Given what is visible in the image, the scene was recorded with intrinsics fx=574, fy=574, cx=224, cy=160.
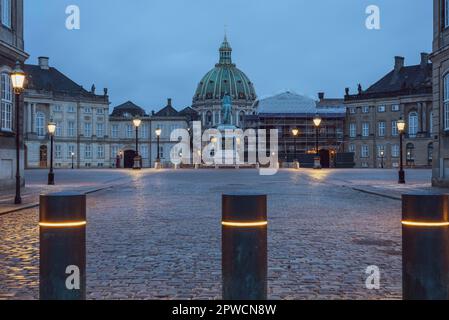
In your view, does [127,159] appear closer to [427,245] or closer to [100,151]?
[100,151]

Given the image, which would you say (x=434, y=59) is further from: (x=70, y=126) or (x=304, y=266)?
(x=70, y=126)

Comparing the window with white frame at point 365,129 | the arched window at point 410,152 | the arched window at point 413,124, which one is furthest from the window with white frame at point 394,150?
the window with white frame at point 365,129

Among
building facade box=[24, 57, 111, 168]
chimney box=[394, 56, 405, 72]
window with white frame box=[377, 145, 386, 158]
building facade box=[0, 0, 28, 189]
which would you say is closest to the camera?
building facade box=[0, 0, 28, 189]

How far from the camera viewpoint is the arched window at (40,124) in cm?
10202

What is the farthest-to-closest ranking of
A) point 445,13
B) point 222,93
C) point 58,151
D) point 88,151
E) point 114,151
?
1. point 222,93
2. point 114,151
3. point 88,151
4. point 58,151
5. point 445,13

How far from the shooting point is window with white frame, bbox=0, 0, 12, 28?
25.1 m

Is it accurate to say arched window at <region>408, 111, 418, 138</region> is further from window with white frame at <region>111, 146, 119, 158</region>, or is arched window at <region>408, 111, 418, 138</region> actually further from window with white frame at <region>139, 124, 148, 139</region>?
window with white frame at <region>111, 146, 119, 158</region>

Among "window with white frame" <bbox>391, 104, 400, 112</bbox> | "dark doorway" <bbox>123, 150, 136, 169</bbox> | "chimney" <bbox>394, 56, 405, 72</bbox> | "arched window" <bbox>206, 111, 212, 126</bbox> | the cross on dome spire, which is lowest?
"dark doorway" <bbox>123, 150, 136, 169</bbox>

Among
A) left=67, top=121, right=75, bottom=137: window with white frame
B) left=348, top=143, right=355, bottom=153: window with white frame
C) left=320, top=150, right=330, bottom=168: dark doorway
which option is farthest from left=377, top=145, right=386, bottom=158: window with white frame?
left=67, top=121, right=75, bottom=137: window with white frame

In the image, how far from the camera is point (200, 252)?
9570 mm

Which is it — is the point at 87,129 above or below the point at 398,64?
below

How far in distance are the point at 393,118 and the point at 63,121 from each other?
6054 centimetres

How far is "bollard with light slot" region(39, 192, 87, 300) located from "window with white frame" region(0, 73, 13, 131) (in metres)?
21.4

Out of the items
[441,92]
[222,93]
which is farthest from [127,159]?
[441,92]
